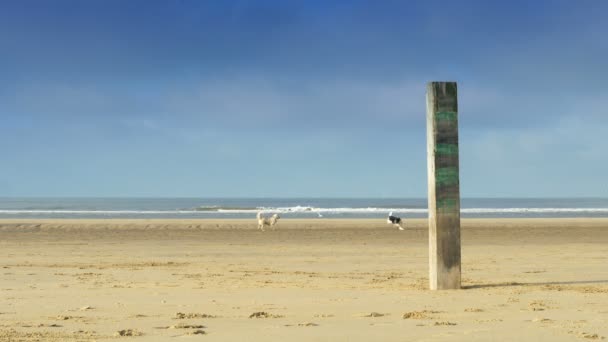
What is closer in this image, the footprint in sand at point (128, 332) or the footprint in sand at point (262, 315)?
the footprint in sand at point (128, 332)

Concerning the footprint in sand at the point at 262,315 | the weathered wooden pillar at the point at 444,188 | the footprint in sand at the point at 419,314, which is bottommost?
the footprint in sand at the point at 419,314

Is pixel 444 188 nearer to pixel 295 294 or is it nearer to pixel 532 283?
pixel 532 283

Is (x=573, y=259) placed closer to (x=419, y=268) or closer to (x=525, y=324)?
(x=419, y=268)

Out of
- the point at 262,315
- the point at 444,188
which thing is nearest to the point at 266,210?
the point at 444,188

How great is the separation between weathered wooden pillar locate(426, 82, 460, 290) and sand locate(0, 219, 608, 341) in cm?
40

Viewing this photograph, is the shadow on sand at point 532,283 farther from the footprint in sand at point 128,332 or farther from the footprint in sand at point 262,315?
the footprint in sand at point 128,332

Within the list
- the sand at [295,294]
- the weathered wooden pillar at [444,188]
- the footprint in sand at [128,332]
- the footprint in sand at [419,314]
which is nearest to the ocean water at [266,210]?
the sand at [295,294]

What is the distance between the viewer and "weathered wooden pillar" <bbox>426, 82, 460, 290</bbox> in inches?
413

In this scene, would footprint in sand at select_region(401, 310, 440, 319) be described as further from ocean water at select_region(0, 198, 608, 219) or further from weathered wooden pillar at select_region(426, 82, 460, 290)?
ocean water at select_region(0, 198, 608, 219)

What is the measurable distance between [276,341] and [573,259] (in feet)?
36.0

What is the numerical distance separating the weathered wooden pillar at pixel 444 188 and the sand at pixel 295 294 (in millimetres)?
397

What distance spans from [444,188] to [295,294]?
2.54m

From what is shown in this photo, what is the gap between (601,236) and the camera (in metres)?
25.9

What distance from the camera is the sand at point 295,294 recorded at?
23.4ft
